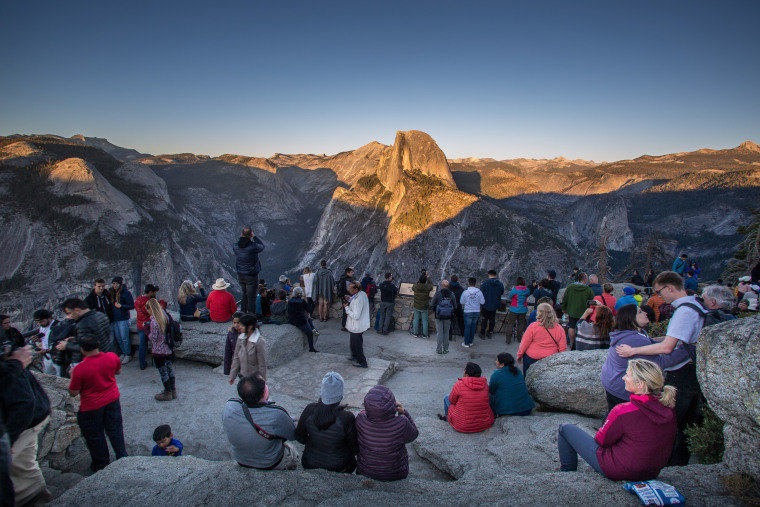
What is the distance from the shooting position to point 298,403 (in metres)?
5.77

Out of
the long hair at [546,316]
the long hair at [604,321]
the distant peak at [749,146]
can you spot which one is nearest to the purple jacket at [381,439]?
the long hair at [546,316]

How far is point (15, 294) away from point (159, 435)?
54.0 m

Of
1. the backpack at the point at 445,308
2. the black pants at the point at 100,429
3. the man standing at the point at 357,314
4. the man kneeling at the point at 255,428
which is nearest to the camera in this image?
the man kneeling at the point at 255,428

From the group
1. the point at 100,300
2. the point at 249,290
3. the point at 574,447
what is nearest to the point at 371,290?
the point at 249,290

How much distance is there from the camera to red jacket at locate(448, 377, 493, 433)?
4418 mm

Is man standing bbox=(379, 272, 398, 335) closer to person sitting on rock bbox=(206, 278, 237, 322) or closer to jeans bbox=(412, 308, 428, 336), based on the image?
jeans bbox=(412, 308, 428, 336)

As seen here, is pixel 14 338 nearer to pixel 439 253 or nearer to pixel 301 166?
pixel 439 253

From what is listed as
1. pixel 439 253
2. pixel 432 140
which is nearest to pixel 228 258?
pixel 439 253

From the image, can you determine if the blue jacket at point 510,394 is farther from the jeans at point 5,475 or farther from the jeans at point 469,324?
the jeans at point 5,475

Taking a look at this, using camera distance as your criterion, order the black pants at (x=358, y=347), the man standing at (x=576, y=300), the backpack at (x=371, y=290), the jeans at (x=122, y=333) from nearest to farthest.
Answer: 1. the jeans at (x=122, y=333)
2. the black pants at (x=358, y=347)
3. the man standing at (x=576, y=300)
4. the backpack at (x=371, y=290)

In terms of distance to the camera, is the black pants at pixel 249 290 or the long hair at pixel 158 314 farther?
the black pants at pixel 249 290

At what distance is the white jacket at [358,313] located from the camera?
6703 millimetres

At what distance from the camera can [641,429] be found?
2492 millimetres

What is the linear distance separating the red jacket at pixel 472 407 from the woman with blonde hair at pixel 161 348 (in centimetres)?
450
